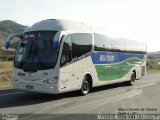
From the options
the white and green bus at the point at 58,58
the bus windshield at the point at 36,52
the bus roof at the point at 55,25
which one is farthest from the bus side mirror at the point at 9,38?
the bus roof at the point at 55,25

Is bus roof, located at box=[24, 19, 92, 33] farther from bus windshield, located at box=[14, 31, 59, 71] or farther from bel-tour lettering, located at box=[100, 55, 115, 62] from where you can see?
bel-tour lettering, located at box=[100, 55, 115, 62]

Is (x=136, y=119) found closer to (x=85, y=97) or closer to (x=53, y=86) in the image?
(x=53, y=86)

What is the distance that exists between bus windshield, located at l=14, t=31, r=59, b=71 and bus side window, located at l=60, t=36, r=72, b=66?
0.39 meters

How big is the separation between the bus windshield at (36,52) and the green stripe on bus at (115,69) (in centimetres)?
389

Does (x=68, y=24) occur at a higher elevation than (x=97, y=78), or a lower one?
higher

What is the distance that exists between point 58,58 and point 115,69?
6549mm

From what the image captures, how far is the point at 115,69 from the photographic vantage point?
2016 centimetres

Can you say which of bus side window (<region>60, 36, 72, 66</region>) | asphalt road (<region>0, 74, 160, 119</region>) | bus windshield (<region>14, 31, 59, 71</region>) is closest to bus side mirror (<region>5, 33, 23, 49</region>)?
bus windshield (<region>14, 31, 59, 71</region>)

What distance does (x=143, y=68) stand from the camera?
25.8 m

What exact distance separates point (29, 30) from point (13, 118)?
576 cm

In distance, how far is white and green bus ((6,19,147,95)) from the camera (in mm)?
14172

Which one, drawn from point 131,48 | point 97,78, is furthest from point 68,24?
point 131,48

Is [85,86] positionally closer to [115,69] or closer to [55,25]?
[55,25]

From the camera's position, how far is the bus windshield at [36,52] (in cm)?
1424
